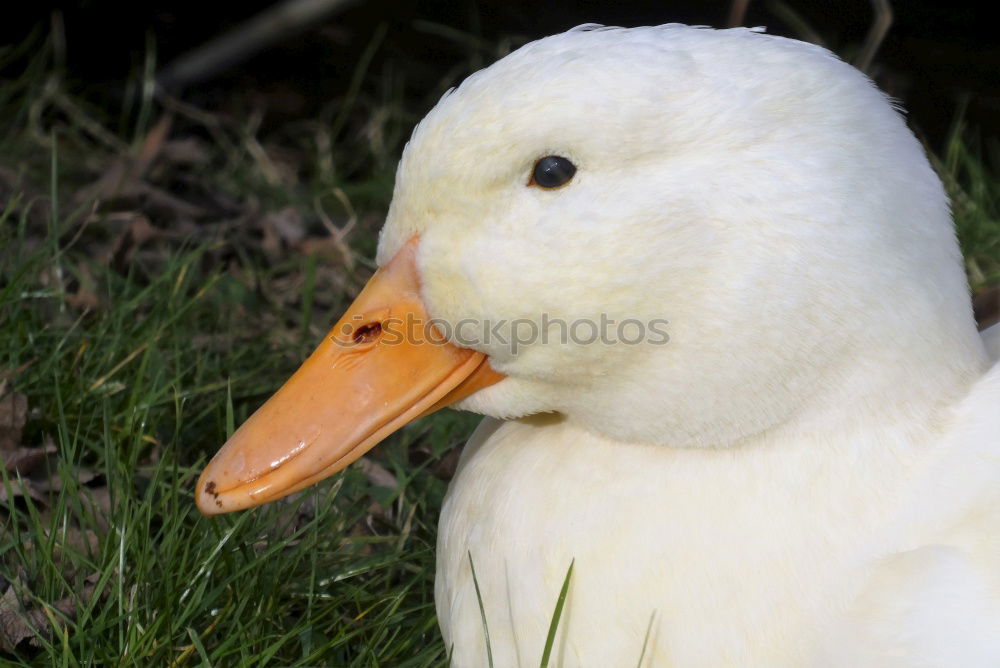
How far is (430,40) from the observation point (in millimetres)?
4918

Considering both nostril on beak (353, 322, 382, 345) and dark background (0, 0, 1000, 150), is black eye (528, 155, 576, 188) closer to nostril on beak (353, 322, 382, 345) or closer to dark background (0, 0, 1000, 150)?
nostril on beak (353, 322, 382, 345)

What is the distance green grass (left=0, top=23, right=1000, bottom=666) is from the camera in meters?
2.22

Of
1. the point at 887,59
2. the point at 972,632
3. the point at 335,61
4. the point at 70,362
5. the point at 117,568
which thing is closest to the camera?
the point at 972,632

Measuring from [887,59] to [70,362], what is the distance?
3024 millimetres

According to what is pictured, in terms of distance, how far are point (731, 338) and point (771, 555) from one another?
0.33 m

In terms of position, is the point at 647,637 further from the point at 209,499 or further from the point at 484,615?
the point at 209,499

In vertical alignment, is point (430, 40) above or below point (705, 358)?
below

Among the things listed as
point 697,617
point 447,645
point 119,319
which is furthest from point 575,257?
point 119,319

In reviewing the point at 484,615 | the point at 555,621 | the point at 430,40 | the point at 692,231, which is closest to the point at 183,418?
the point at 484,615

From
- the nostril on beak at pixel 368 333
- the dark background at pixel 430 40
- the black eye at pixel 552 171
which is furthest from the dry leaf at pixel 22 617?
the dark background at pixel 430 40

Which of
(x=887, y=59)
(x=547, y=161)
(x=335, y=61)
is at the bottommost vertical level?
(x=335, y=61)

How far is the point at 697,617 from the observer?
74.3 inches

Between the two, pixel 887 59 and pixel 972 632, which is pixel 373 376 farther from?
pixel 887 59

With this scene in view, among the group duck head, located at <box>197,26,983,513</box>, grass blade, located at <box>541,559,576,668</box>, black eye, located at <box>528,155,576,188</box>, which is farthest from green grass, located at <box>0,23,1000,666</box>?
black eye, located at <box>528,155,576,188</box>
